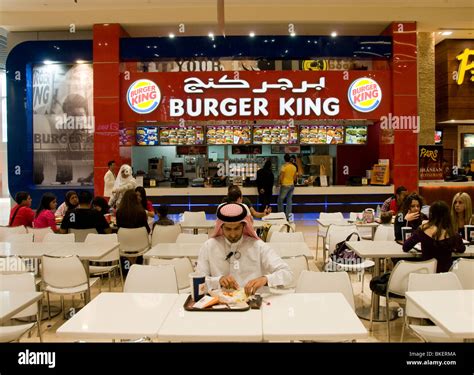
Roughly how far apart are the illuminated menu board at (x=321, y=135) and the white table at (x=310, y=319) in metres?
8.34

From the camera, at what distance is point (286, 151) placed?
448 inches

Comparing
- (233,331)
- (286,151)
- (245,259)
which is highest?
(286,151)

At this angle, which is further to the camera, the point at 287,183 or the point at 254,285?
the point at 287,183

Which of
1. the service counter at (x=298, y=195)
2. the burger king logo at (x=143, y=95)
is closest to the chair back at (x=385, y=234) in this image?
the service counter at (x=298, y=195)

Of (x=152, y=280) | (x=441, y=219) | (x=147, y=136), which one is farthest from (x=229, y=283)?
(x=147, y=136)

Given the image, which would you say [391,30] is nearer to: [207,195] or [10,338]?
[207,195]

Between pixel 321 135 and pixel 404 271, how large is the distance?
7.40 metres

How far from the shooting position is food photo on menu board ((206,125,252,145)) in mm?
11023

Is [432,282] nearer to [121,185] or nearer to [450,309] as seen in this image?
[450,309]

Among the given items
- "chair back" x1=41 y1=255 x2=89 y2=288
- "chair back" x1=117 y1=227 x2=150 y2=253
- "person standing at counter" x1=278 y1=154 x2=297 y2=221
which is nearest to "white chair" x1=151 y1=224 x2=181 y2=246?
"chair back" x1=117 y1=227 x2=150 y2=253

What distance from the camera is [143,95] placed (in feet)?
32.0
